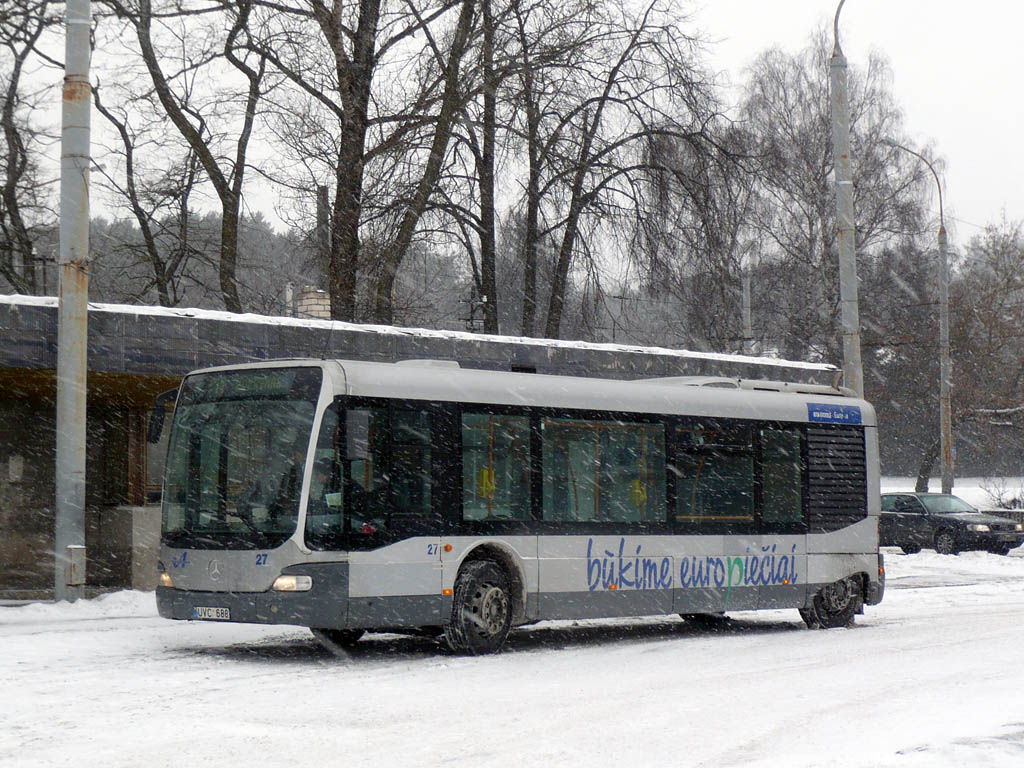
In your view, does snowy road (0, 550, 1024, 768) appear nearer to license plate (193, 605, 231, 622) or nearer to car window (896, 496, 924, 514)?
license plate (193, 605, 231, 622)

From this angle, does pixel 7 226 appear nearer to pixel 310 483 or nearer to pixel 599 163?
pixel 599 163

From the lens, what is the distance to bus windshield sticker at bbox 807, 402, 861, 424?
17422 mm

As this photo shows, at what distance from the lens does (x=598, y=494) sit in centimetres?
1480

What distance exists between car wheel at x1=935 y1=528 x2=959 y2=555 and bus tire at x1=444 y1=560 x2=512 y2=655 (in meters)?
21.7

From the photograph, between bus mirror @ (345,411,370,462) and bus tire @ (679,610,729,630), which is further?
bus tire @ (679,610,729,630)

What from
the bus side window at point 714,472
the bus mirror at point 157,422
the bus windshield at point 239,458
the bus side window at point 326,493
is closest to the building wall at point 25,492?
the bus mirror at point 157,422

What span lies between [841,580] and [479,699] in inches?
324

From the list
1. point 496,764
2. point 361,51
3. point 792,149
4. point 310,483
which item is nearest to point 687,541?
point 310,483

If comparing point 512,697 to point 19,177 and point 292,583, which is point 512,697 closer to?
point 292,583

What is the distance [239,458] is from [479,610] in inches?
103

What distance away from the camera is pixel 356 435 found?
41.0 feet

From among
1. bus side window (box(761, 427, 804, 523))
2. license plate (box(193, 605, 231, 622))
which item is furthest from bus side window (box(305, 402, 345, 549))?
bus side window (box(761, 427, 804, 523))

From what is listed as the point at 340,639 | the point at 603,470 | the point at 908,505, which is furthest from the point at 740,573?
the point at 908,505

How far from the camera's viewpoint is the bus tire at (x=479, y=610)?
13.2m
